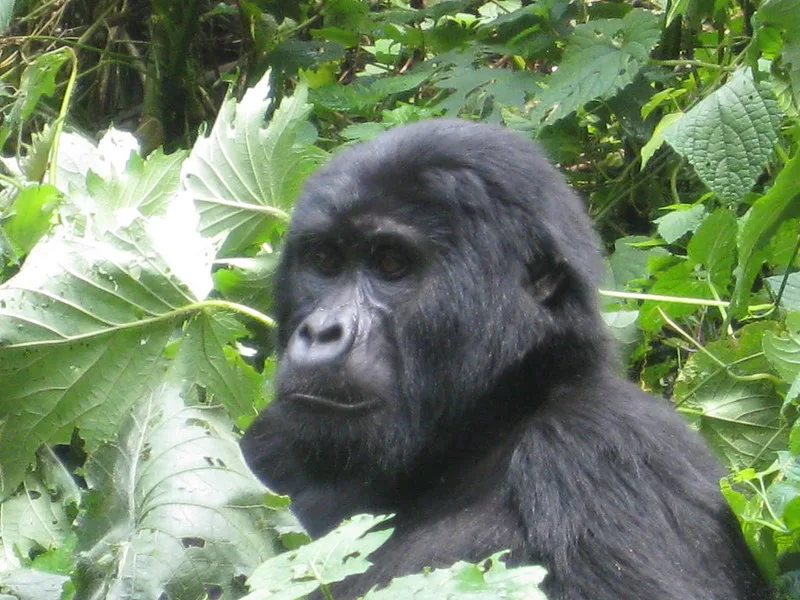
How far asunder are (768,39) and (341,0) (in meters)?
Result: 3.13

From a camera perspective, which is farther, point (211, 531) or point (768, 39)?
point (768, 39)

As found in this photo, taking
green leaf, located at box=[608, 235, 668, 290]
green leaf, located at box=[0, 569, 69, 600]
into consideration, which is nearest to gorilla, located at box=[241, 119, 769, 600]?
green leaf, located at box=[0, 569, 69, 600]

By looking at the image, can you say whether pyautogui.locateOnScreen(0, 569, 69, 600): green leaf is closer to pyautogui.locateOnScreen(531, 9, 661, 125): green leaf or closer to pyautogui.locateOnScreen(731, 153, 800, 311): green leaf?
pyautogui.locateOnScreen(731, 153, 800, 311): green leaf

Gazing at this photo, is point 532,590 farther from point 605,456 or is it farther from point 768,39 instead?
point 768,39

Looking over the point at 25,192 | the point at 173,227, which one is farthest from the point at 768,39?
the point at 25,192

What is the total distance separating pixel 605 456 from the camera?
236 cm

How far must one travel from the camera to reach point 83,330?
266 cm

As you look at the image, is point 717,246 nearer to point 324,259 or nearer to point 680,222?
point 680,222

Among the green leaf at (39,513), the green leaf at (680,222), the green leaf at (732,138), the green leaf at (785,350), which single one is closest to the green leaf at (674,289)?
the green leaf at (680,222)

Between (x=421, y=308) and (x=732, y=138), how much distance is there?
1.03 meters

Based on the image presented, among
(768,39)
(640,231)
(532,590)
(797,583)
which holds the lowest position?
(640,231)

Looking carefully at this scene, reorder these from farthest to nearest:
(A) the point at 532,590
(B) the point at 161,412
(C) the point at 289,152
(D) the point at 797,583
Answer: (C) the point at 289,152 → (B) the point at 161,412 → (D) the point at 797,583 → (A) the point at 532,590

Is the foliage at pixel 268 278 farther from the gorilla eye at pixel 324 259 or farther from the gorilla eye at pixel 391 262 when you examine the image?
the gorilla eye at pixel 391 262

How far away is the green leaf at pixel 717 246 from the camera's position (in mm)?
3242
